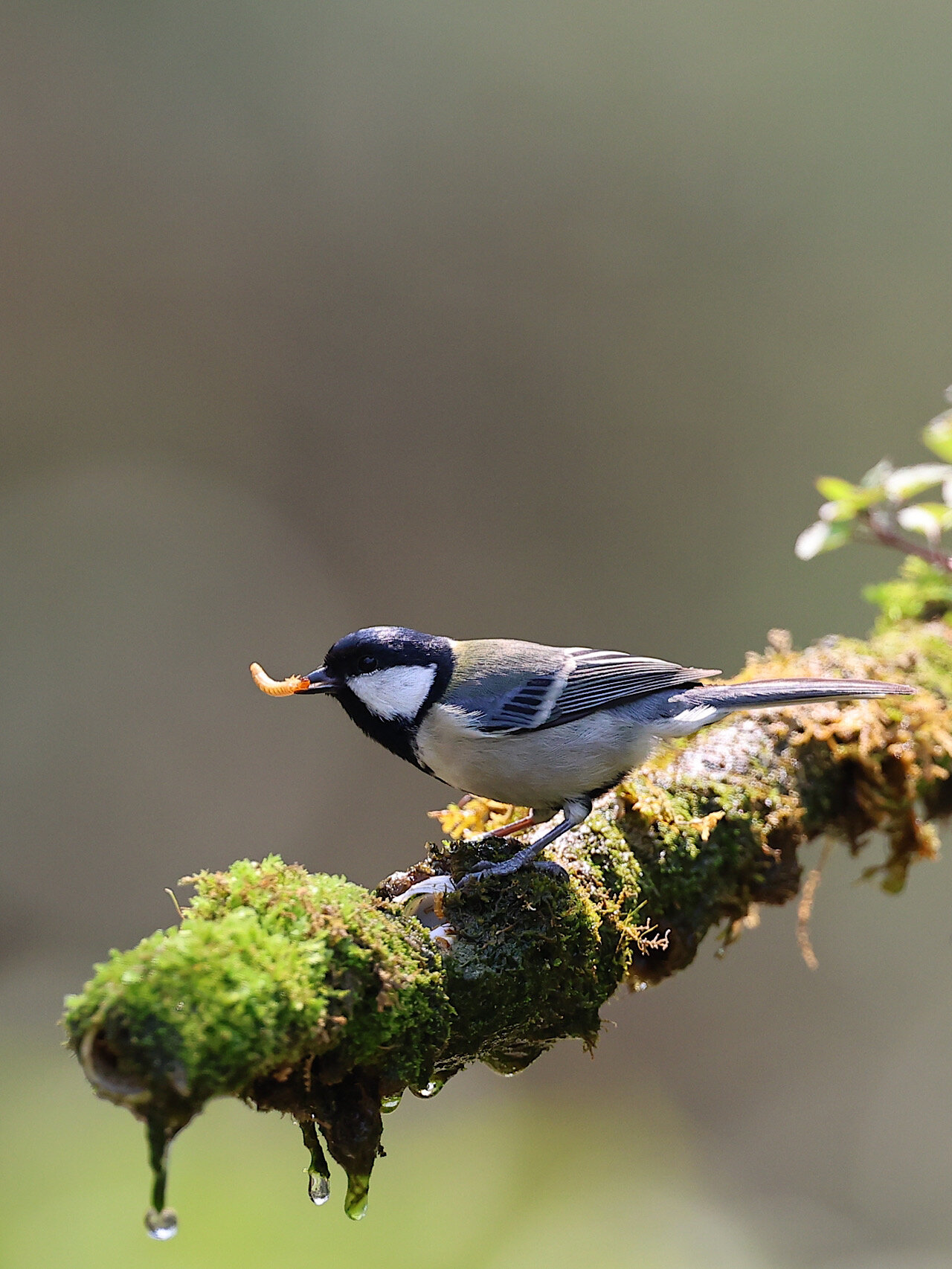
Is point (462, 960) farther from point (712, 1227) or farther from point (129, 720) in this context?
point (129, 720)

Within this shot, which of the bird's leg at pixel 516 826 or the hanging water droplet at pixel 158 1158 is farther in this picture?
the bird's leg at pixel 516 826

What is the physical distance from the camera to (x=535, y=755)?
2.39 metres

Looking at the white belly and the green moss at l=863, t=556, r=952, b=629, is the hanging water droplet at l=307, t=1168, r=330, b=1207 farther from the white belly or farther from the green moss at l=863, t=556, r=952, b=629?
the green moss at l=863, t=556, r=952, b=629

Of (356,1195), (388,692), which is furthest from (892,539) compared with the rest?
(356,1195)

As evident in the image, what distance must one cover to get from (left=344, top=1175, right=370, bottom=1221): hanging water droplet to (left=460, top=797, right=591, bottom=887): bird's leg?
543 mm

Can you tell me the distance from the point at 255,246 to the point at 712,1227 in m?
6.54

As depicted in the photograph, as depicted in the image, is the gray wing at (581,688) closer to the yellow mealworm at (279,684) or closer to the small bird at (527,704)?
the small bird at (527,704)

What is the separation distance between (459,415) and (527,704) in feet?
16.7

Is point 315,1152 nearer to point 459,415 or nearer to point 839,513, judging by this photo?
point 839,513

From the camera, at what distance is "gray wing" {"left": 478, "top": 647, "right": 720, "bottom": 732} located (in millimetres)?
2475

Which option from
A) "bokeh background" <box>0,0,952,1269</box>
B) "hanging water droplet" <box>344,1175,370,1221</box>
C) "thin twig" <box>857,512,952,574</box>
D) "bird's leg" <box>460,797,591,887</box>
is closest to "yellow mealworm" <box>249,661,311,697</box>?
"bird's leg" <box>460,797,591,887</box>

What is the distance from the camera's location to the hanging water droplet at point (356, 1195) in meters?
1.53

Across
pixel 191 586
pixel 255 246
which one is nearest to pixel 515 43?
pixel 255 246

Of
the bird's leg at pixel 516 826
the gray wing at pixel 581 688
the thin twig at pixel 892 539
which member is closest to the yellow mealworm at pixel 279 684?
the gray wing at pixel 581 688
